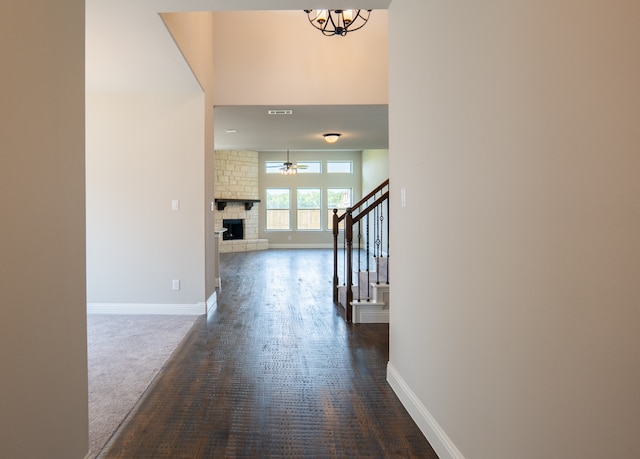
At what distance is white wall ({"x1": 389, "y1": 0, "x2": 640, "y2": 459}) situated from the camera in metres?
0.90

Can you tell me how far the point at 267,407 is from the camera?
2.44 meters

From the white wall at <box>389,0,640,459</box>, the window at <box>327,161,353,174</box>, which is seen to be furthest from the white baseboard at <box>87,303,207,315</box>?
the window at <box>327,161,353,174</box>

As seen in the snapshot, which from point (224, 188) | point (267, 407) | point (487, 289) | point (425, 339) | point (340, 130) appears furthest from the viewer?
point (224, 188)

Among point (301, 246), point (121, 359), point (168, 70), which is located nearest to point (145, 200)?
point (168, 70)

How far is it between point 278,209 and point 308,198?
3.61ft

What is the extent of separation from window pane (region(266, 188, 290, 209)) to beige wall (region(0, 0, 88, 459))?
11.8 metres

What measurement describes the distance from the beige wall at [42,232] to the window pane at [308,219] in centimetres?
1192

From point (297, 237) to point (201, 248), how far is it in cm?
900

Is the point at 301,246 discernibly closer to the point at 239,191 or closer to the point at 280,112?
the point at 239,191

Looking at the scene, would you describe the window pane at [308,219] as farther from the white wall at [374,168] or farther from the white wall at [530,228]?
the white wall at [530,228]

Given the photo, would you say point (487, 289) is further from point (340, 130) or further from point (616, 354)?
point (340, 130)

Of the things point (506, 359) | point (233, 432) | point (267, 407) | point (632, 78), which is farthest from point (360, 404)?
point (632, 78)

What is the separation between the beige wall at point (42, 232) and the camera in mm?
1275

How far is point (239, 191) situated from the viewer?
12875 mm
